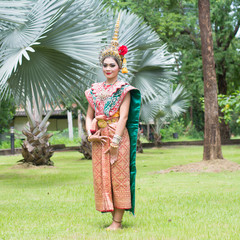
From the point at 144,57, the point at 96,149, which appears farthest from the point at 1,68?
the point at 144,57

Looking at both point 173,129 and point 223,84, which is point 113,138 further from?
point 173,129

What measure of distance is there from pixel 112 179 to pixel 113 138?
43 cm

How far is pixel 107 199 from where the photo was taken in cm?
427

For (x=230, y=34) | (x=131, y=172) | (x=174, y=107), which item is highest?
(x=230, y=34)

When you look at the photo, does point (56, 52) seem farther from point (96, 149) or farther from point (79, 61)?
point (96, 149)

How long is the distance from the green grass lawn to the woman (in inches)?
13.4

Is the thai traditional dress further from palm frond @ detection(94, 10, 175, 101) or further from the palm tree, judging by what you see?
palm frond @ detection(94, 10, 175, 101)

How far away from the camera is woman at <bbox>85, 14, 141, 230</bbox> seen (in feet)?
14.2

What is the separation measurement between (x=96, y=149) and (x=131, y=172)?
1.47 ft

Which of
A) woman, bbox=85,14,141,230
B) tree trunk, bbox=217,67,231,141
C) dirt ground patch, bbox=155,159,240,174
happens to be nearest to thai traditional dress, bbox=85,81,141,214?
woman, bbox=85,14,141,230

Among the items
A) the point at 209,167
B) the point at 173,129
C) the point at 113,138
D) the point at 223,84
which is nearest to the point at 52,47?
the point at 113,138

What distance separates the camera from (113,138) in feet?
14.1

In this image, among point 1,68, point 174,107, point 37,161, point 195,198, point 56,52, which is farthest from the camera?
point 174,107

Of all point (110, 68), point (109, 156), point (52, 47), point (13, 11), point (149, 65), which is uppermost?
point (13, 11)
